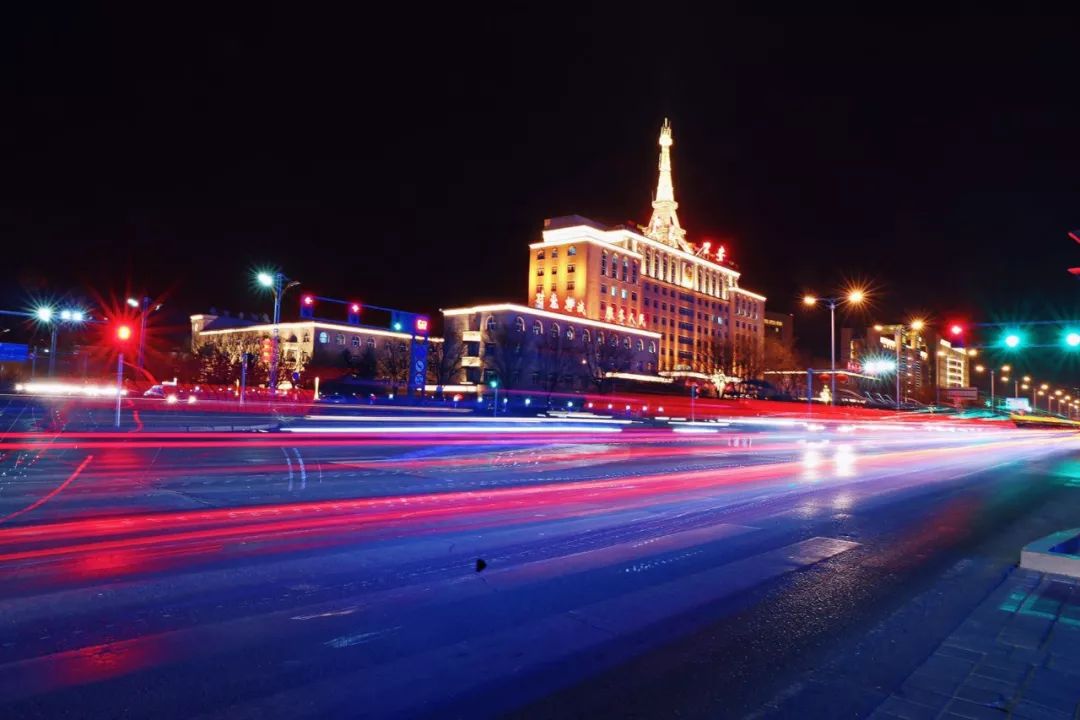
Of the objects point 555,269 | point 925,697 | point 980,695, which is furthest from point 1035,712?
point 555,269

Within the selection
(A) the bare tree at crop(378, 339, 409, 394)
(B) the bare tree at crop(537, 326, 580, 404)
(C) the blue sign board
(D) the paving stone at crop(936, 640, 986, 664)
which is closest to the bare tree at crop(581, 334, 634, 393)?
(B) the bare tree at crop(537, 326, 580, 404)

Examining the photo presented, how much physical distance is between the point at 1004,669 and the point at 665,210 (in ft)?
482

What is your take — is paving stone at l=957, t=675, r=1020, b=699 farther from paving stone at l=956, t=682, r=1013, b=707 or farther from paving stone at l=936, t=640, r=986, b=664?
paving stone at l=936, t=640, r=986, b=664

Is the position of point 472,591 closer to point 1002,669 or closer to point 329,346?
point 1002,669

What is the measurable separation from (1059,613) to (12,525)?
39.2 ft

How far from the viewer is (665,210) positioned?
145375 millimetres

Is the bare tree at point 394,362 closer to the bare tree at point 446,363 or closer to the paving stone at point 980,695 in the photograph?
the bare tree at point 446,363

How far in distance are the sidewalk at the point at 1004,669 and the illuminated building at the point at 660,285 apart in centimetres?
9599

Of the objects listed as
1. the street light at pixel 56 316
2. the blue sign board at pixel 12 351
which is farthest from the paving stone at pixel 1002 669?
the blue sign board at pixel 12 351

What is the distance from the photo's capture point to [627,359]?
10419 centimetres

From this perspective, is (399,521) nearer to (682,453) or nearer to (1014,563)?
(1014,563)

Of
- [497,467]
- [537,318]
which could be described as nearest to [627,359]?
[537,318]

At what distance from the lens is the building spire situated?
A: 462 ft

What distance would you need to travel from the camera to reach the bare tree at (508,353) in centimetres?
8750
